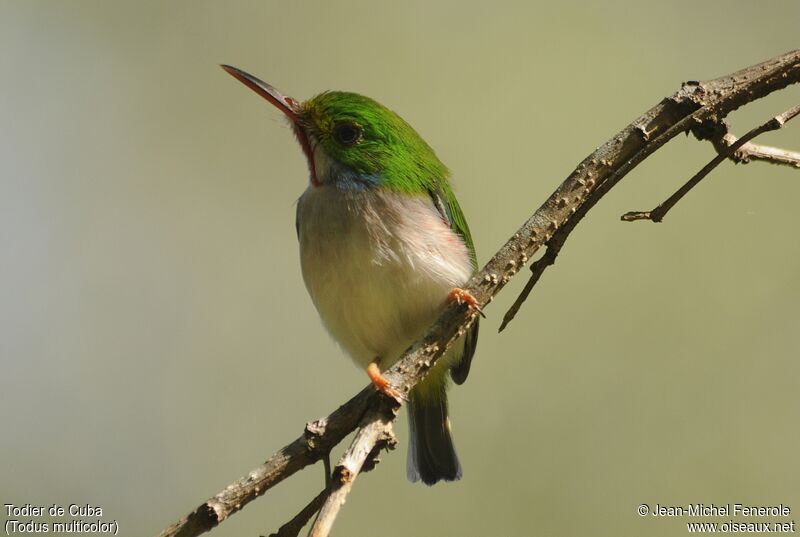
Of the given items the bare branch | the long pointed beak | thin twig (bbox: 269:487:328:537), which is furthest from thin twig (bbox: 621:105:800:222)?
the long pointed beak

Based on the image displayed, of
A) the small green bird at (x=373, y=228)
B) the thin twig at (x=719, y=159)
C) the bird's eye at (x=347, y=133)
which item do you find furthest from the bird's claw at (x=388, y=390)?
the bird's eye at (x=347, y=133)

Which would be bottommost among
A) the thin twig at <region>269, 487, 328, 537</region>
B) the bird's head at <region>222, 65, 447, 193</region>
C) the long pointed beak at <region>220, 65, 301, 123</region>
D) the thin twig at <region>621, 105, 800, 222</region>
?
the thin twig at <region>269, 487, 328, 537</region>

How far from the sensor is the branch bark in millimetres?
2076

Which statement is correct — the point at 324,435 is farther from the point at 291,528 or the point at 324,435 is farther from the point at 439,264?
the point at 439,264

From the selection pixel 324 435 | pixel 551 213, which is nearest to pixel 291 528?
pixel 324 435

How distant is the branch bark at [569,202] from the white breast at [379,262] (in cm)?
100

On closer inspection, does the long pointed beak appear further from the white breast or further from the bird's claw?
the bird's claw

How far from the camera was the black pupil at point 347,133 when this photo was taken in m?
3.50

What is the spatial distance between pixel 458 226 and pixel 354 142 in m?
0.60

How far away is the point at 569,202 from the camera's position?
6.97 feet

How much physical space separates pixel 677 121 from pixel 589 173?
0.94ft

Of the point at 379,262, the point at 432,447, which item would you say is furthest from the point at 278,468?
the point at 432,447

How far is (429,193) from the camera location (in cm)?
352

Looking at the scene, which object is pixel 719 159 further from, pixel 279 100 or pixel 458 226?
pixel 279 100
